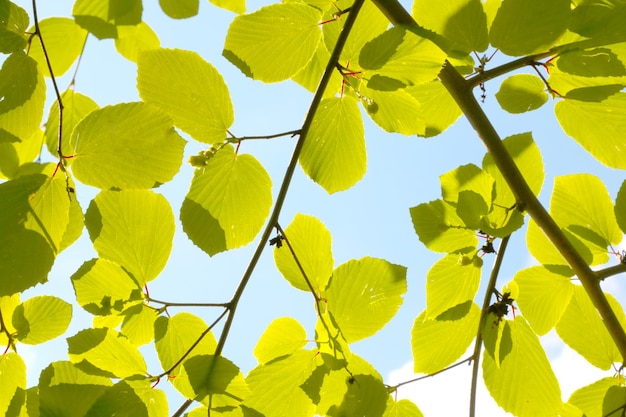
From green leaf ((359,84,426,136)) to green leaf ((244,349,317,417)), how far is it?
0.45 metres

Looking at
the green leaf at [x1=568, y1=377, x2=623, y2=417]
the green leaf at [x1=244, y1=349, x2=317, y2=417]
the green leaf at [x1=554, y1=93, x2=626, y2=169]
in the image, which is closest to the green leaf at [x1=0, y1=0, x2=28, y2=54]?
the green leaf at [x1=244, y1=349, x2=317, y2=417]

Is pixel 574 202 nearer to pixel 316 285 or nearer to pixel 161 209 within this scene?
pixel 316 285

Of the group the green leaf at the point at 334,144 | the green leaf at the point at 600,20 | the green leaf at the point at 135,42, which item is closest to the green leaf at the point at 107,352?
the green leaf at the point at 334,144

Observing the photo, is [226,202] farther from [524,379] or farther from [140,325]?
[524,379]

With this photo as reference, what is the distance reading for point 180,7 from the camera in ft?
3.92

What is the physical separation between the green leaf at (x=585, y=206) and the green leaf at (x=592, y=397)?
0.28m

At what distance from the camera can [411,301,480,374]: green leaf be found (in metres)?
1.19

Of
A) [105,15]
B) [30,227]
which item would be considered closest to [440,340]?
[30,227]

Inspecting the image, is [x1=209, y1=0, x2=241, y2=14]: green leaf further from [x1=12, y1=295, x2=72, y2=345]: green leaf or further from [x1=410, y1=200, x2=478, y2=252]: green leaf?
[x1=12, y1=295, x2=72, y2=345]: green leaf

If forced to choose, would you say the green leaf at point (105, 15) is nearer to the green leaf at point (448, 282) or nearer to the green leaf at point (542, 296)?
the green leaf at point (448, 282)

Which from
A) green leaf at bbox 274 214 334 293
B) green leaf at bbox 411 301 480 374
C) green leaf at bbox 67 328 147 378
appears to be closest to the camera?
green leaf at bbox 67 328 147 378

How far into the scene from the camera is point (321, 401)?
104 centimetres

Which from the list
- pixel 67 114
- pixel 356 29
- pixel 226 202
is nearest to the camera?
pixel 226 202

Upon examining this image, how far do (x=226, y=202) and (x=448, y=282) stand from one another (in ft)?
1.57
